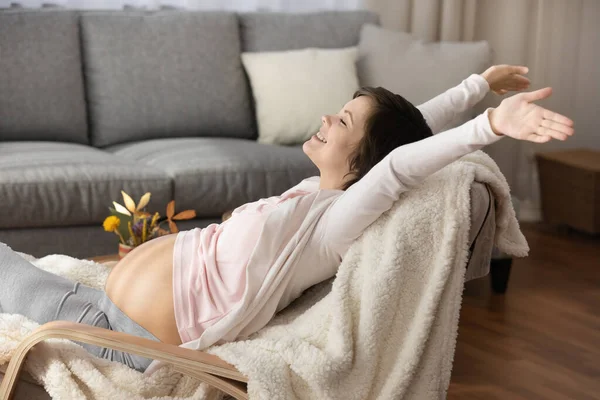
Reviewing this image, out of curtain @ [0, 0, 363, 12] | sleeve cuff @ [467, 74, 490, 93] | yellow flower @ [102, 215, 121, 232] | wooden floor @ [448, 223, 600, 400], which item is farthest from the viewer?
curtain @ [0, 0, 363, 12]

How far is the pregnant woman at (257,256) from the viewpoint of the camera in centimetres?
163

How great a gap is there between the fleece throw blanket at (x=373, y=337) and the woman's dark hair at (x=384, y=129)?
0.14 metres

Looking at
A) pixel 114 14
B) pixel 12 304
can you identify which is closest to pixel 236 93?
pixel 114 14

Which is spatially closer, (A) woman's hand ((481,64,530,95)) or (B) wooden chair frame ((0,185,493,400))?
(B) wooden chair frame ((0,185,493,400))

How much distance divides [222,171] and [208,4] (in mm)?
1135

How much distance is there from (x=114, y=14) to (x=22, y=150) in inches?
29.8

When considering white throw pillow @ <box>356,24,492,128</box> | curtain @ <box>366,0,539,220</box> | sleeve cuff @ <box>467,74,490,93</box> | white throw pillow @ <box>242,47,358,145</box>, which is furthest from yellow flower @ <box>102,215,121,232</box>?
curtain @ <box>366,0,539,220</box>

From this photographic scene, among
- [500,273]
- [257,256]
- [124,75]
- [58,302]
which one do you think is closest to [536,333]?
[500,273]

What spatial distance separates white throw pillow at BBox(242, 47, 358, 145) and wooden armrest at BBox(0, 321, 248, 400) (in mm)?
2129

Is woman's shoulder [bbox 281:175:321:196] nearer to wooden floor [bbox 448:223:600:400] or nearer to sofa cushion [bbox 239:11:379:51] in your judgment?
wooden floor [bbox 448:223:600:400]

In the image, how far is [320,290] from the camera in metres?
1.75

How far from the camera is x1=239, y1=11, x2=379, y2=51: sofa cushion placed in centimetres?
381

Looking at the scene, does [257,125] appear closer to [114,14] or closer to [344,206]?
[114,14]

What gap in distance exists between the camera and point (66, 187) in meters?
2.91
